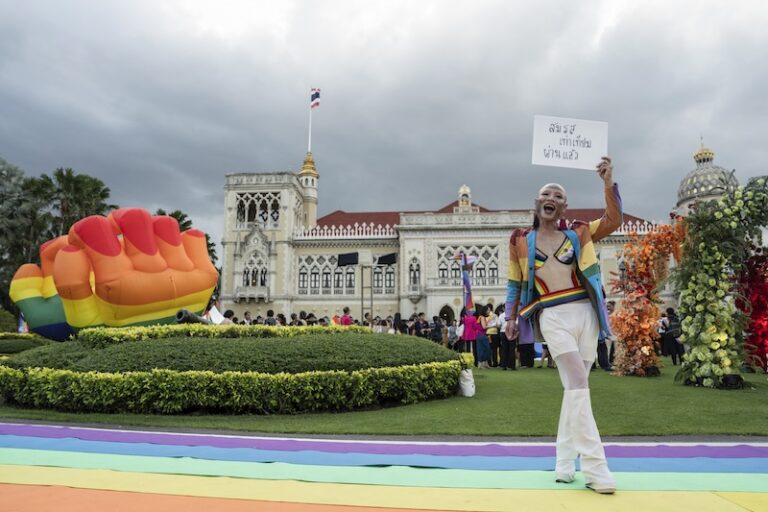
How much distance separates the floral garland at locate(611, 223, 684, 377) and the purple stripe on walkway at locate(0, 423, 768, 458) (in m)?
6.97

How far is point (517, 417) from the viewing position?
6.93m

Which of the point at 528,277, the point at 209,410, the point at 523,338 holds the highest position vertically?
the point at 528,277

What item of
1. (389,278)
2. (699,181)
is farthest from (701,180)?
(389,278)

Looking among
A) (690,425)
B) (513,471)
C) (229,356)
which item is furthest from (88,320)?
(690,425)

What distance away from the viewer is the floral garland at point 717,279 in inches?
372

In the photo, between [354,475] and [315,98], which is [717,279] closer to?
[354,475]

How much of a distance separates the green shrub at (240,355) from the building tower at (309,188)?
40.4m

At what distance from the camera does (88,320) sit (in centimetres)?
1217

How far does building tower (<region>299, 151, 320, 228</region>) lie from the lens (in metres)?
49.6

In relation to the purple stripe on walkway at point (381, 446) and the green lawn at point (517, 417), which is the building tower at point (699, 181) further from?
the purple stripe on walkway at point (381, 446)

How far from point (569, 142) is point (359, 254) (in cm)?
3944

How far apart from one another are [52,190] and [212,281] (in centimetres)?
2390

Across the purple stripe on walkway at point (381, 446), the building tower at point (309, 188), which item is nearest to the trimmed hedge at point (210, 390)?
the purple stripe on walkway at point (381, 446)

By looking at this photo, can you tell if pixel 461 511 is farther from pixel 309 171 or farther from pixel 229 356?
pixel 309 171
